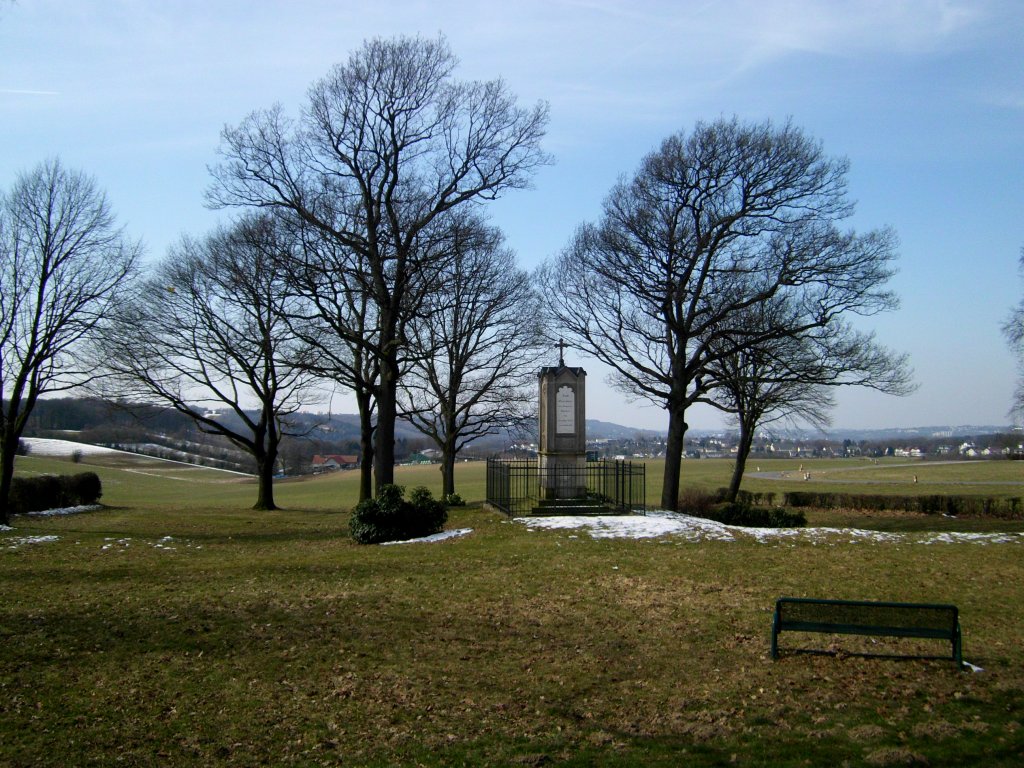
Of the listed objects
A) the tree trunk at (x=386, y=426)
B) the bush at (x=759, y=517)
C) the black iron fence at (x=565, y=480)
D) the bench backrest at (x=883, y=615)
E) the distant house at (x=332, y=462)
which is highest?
the tree trunk at (x=386, y=426)

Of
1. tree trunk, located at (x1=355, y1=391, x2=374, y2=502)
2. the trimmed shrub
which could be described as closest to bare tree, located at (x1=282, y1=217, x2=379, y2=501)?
tree trunk, located at (x1=355, y1=391, x2=374, y2=502)

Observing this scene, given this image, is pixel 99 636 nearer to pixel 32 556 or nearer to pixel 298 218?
pixel 32 556

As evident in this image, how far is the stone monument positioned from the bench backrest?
1265 centimetres

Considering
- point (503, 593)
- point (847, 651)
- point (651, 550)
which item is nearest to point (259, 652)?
point (503, 593)

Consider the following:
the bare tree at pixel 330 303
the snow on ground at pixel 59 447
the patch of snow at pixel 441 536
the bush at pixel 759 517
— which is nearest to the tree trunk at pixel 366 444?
the bare tree at pixel 330 303

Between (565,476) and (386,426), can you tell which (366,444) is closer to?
(386,426)

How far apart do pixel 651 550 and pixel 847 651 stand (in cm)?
564

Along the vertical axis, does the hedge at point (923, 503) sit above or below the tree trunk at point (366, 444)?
below

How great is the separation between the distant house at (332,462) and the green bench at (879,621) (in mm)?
80070

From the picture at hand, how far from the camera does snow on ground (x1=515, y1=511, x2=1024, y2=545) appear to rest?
14469 millimetres

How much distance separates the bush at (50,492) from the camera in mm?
22562

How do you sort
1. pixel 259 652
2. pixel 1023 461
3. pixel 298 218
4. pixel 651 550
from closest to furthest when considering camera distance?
pixel 259 652, pixel 651 550, pixel 298 218, pixel 1023 461

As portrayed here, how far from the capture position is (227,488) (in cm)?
5881

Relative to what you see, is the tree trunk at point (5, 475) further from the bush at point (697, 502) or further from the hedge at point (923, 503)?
the hedge at point (923, 503)
